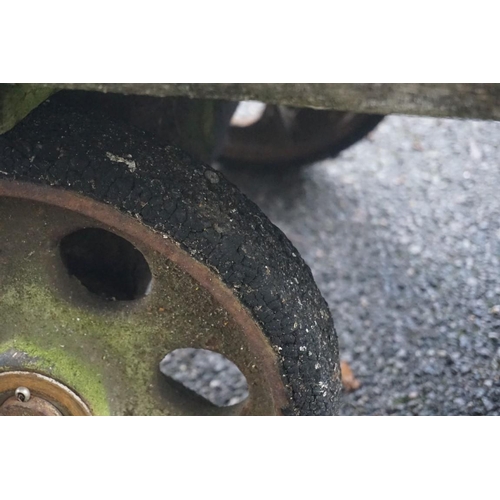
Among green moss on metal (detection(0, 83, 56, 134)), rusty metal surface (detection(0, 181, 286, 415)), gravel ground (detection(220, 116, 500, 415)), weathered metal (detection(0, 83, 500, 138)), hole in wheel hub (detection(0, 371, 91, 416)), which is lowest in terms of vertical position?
gravel ground (detection(220, 116, 500, 415))

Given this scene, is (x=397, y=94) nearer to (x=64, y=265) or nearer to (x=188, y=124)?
(x=64, y=265)

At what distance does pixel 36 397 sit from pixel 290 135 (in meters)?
1.60

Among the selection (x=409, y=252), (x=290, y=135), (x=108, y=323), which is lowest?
(x=409, y=252)

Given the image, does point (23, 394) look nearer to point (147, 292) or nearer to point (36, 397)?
point (36, 397)

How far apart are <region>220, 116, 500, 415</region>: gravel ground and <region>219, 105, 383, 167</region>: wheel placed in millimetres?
108

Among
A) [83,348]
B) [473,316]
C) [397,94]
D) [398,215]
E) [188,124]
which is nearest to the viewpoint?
[397,94]

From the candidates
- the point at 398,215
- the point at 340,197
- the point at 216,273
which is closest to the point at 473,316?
the point at 398,215

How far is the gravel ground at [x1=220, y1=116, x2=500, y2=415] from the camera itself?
188cm

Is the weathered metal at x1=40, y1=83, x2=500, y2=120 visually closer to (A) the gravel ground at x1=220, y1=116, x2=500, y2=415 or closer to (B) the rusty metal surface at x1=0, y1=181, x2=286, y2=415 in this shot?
(B) the rusty metal surface at x1=0, y1=181, x2=286, y2=415

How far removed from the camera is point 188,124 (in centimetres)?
Result: 169

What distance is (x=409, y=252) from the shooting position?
2.37m

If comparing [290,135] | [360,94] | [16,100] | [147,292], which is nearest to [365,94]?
[360,94]

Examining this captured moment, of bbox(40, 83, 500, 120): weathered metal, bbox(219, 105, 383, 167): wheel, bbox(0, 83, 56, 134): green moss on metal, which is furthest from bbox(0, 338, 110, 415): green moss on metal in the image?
bbox(219, 105, 383, 167): wheel

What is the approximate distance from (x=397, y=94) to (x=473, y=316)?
1.22 m
